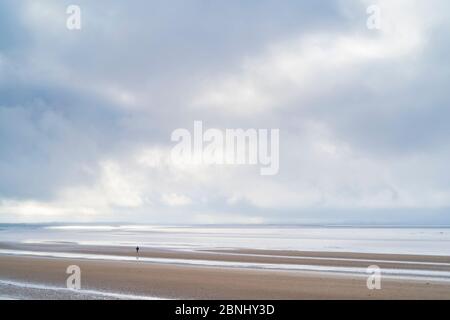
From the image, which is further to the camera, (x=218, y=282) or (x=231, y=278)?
(x=231, y=278)

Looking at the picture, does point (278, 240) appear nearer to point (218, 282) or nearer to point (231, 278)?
point (231, 278)

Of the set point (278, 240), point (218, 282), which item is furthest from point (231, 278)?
point (278, 240)

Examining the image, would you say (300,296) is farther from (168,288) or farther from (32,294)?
(32,294)

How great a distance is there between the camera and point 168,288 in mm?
21297

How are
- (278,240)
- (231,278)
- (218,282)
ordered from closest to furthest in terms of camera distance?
(218,282), (231,278), (278,240)

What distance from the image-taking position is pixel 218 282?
23.3 metres

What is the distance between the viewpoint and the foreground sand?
19.8 meters

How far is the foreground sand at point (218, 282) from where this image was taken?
19.8m

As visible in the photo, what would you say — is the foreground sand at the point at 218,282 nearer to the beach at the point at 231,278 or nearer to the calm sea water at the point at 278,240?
the beach at the point at 231,278

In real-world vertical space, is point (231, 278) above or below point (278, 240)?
below

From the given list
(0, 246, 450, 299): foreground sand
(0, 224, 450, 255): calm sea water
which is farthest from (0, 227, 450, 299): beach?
(0, 224, 450, 255): calm sea water

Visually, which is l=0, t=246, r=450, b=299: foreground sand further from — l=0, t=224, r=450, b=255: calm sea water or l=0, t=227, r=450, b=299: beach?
l=0, t=224, r=450, b=255: calm sea water

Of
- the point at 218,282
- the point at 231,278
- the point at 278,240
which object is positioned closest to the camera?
the point at 218,282

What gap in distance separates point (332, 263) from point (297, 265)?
328 cm
